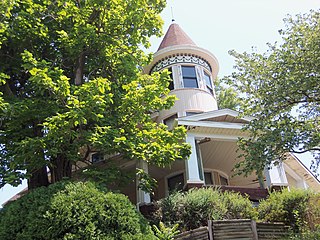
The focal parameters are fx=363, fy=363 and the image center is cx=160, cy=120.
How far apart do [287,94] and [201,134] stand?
450 cm

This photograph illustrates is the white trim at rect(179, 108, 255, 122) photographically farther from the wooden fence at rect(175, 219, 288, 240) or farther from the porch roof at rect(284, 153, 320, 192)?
the wooden fence at rect(175, 219, 288, 240)

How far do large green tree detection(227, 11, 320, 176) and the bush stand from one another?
473cm

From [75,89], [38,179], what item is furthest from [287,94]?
[38,179]

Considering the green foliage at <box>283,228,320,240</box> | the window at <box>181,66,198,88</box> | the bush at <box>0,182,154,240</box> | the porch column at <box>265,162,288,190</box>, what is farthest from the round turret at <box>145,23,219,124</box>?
the bush at <box>0,182,154,240</box>

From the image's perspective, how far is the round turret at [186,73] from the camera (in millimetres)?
17922

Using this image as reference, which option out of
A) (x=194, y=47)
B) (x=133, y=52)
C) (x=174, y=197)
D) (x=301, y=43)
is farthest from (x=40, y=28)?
→ (x=194, y=47)

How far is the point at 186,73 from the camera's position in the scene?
18.8m

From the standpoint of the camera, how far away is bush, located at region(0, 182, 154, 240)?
7.72 metres

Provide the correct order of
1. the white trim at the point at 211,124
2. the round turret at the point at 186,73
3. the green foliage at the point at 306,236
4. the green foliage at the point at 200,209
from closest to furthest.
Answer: the green foliage at the point at 306,236 < the green foliage at the point at 200,209 < the white trim at the point at 211,124 < the round turret at the point at 186,73

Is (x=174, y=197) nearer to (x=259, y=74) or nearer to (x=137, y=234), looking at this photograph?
(x=137, y=234)

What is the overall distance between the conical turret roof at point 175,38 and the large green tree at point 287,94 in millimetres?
8113

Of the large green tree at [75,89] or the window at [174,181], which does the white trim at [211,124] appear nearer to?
the large green tree at [75,89]

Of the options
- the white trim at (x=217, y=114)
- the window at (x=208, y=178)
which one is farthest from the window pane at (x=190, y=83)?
the window at (x=208, y=178)

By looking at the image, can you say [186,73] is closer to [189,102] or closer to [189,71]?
[189,71]
